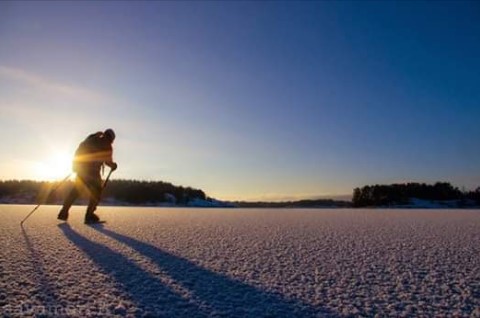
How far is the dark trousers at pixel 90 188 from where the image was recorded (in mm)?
7008

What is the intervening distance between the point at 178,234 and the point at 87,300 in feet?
10.5

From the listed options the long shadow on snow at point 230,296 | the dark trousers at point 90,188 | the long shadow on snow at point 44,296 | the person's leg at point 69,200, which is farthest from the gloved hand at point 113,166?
the long shadow on snow at point 230,296

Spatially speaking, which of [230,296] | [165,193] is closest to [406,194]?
[165,193]

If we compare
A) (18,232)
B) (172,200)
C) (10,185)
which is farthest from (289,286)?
(10,185)

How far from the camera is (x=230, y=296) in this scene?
238 centimetres

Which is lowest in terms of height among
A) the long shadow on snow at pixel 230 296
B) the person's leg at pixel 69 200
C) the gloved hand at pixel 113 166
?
the long shadow on snow at pixel 230 296

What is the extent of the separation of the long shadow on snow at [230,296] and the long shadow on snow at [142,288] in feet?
0.37

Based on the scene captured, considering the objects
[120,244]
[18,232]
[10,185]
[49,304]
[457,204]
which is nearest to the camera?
[49,304]

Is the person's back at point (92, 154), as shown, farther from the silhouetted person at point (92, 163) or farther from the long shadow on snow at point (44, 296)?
the long shadow on snow at point (44, 296)

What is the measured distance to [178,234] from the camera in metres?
5.43

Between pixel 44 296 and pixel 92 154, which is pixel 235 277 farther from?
pixel 92 154

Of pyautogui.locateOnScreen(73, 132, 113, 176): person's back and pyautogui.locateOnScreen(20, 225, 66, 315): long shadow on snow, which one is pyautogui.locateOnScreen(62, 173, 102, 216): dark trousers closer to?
pyautogui.locateOnScreen(73, 132, 113, 176): person's back

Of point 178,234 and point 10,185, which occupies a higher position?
point 10,185

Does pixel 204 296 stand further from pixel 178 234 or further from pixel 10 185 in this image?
pixel 10 185
